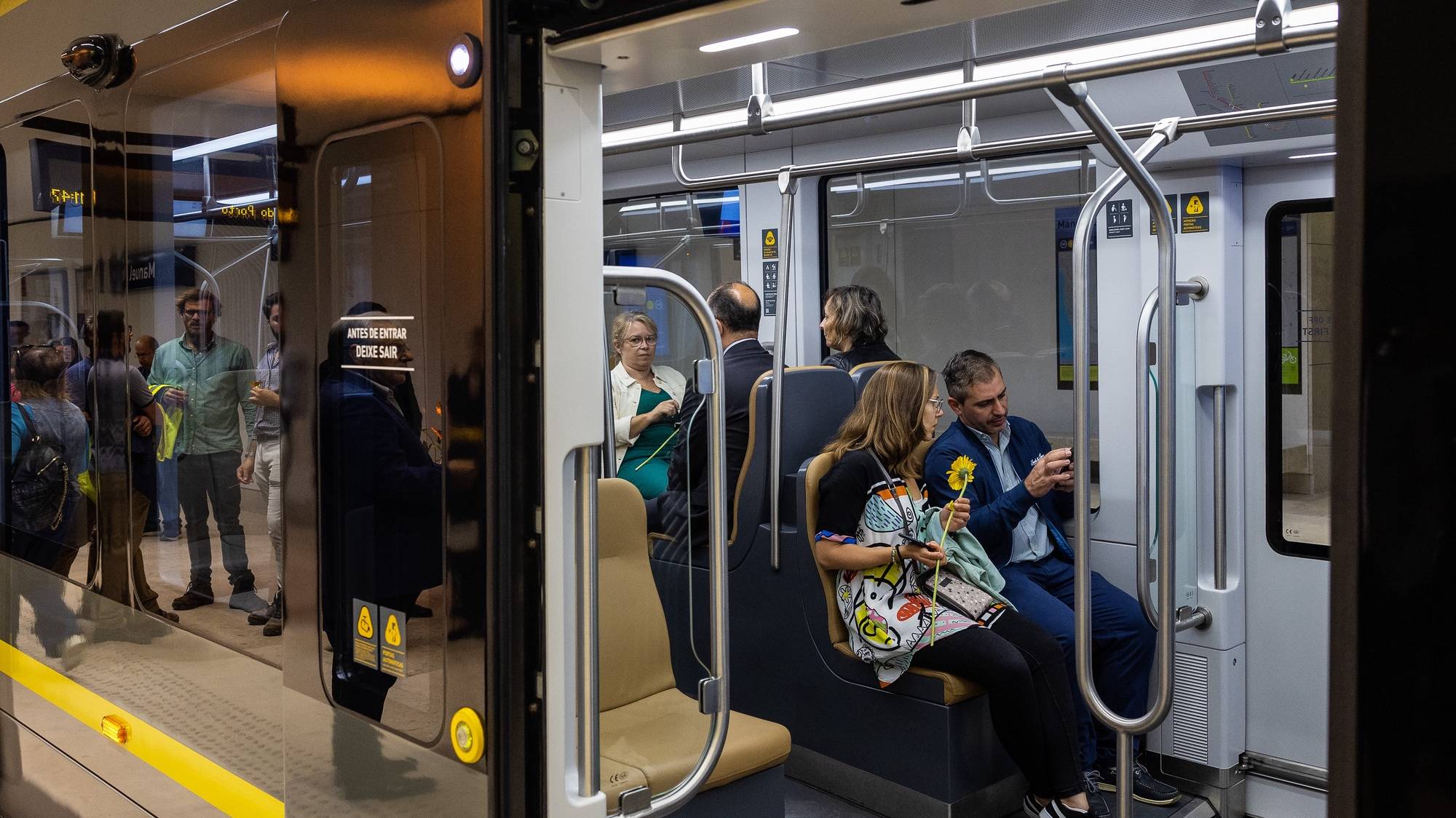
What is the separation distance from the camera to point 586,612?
194 centimetres

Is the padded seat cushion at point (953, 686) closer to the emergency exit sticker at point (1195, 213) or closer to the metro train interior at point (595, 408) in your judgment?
the metro train interior at point (595, 408)

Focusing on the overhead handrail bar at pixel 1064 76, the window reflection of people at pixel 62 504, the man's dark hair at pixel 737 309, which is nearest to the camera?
the overhead handrail bar at pixel 1064 76

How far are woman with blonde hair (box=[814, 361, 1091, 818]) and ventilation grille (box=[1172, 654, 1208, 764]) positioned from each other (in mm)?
493

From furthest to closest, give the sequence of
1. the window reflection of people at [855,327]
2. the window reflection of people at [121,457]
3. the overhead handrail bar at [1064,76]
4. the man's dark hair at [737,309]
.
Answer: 1. the window reflection of people at [855,327]
2. the man's dark hair at [737,309]
3. the window reflection of people at [121,457]
4. the overhead handrail bar at [1064,76]

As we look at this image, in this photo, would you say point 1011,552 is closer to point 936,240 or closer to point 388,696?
point 936,240

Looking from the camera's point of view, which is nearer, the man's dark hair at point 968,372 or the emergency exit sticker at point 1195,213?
the emergency exit sticker at point 1195,213

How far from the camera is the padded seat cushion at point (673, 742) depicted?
3.02m

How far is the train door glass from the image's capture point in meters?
2.44

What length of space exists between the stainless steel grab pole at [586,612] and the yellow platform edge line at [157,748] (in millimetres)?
839

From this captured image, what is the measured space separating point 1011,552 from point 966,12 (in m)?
3.14

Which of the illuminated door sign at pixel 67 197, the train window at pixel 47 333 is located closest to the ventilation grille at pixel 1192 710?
the train window at pixel 47 333

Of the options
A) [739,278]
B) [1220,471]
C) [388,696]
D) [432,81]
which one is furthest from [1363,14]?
[739,278]

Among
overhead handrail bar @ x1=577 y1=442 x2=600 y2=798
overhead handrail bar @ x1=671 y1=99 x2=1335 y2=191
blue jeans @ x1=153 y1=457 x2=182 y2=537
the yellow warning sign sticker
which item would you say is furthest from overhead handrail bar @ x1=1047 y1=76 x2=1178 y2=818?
the yellow warning sign sticker

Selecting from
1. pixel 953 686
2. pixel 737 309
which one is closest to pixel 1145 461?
pixel 953 686
